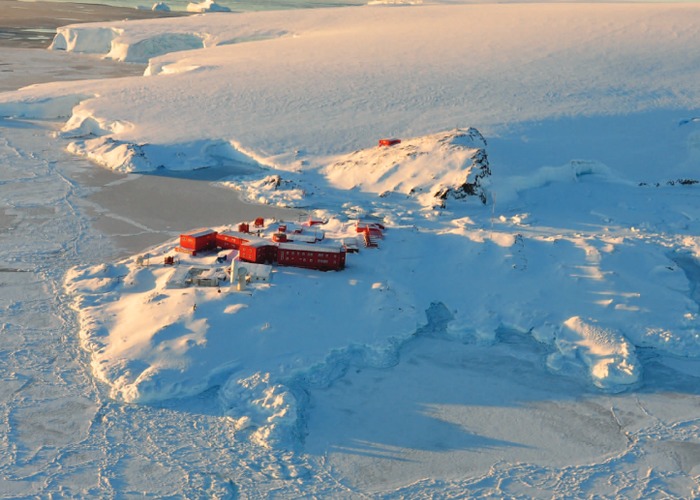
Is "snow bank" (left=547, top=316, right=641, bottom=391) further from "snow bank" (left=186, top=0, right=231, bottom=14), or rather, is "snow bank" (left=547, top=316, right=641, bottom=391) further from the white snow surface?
"snow bank" (left=186, top=0, right=231, bottom=14)

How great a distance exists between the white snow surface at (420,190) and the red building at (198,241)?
654 mm

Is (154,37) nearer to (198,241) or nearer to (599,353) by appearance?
(198,241)

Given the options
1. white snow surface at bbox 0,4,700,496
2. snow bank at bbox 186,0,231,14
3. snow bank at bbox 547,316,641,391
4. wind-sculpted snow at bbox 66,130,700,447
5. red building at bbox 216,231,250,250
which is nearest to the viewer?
wind-sculpted snow at bbox 66,130,700,447

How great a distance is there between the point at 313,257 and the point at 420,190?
28.2ft

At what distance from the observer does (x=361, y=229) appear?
23625 mm

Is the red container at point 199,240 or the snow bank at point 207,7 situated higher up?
the snow bank at point 207,7

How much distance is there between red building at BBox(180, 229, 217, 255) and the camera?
22031mm

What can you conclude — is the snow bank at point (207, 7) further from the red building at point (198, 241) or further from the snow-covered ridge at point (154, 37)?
the red building at point (198, 241)

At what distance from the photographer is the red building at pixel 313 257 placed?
20719mm

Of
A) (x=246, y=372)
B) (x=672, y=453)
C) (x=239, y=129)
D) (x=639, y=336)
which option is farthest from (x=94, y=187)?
(x=672, y=453)

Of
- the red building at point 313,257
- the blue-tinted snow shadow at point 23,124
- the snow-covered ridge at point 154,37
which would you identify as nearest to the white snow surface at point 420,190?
the red building at point 313,257

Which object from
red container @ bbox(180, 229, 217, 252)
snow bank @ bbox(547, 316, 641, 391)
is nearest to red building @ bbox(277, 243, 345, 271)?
red container @ bbox(180, 229, 217, 252)

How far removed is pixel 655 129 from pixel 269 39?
32.7 metres

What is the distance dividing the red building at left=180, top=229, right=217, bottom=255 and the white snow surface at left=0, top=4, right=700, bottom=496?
65cm
